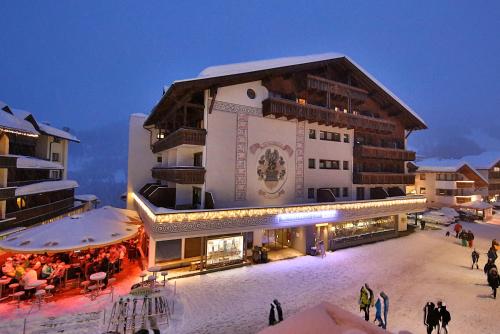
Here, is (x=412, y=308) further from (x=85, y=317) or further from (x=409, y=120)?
(x=409, y=120)

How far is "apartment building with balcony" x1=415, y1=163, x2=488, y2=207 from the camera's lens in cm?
4206

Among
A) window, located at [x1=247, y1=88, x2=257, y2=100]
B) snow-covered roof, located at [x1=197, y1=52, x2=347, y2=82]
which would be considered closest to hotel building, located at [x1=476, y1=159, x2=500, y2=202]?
snow-covered roof, located at [x1=197, y1=52, x2=347, y2=82]

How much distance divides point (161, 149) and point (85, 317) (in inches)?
589

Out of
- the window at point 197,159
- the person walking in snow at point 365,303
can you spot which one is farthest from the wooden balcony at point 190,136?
the person walking in snow at point 365,303

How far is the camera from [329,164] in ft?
79.7

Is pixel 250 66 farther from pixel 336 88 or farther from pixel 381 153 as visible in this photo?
pixel 381 153

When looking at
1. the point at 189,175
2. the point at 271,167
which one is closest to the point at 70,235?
the point at 189,175

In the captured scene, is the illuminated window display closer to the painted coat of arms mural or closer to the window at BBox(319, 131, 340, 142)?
the painted coat of arms mural

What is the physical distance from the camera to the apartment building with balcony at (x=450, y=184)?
42062 millimetres

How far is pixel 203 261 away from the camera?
17.0m

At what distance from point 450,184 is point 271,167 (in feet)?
124

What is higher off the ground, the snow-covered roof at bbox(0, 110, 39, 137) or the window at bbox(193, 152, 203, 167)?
the snow-covered roof at bbox(0, 110, 39, 137)

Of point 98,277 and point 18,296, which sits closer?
Answer: point 18,296

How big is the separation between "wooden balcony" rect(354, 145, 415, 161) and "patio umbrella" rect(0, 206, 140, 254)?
68.5 ft
